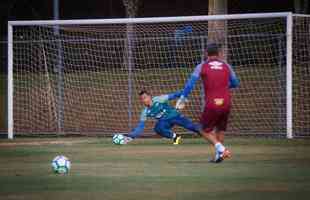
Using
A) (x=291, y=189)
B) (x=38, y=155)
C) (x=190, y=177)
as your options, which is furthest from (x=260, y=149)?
(x=291, y=189)

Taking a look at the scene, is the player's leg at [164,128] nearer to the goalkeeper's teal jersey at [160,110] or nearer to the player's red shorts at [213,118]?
the goalkeeper's teal jersey at [160,110]

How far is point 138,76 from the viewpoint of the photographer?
1016 inches

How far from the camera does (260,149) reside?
1883 centimetres

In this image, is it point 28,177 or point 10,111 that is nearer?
point 28,177

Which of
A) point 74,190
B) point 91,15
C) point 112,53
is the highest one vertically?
point 91,15

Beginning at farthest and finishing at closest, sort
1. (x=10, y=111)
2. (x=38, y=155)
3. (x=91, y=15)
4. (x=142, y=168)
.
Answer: (x=91, y=15) < (x=10, y=111) < (x=38, y=155) < (x=142, y=168)

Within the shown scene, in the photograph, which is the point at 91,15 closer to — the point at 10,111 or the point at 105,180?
the point at 10,111


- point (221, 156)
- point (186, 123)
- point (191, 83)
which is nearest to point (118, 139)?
point (186, 123)

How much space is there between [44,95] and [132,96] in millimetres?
2376

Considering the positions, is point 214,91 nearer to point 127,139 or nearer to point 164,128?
point 164,128

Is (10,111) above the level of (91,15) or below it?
below

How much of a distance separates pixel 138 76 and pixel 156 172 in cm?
1144

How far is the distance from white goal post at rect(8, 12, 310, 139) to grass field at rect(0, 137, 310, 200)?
117 inches

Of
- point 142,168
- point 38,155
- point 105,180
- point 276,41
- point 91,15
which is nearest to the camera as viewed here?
point 105,180
